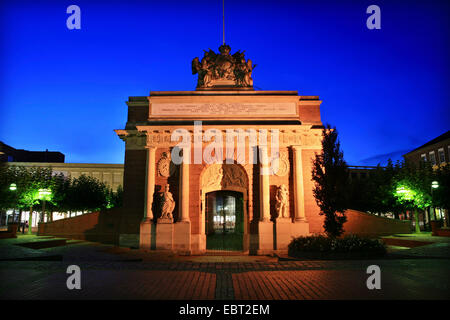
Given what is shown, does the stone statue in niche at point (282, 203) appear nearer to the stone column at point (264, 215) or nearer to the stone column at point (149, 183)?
the stone column at point (264, 215)

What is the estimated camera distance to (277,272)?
399 inches

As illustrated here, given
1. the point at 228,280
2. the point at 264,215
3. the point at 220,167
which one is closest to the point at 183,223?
the point at 220,167

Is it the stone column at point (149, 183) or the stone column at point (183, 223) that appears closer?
the stone column at point (183, 223)

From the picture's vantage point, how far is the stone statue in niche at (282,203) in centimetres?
1828

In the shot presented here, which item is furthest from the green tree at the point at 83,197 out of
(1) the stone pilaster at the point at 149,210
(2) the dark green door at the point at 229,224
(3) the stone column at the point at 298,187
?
(3) the stone column at the point at 298,187

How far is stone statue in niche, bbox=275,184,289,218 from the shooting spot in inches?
720

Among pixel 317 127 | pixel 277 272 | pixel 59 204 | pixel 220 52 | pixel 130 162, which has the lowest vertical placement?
pixel 277 272

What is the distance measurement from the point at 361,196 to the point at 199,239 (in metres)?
23.7

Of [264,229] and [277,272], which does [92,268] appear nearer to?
[277,272]

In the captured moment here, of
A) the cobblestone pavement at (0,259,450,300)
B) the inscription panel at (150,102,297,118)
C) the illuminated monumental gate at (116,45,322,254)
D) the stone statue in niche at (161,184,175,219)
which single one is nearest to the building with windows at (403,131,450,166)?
the inscription panel at (150,102,297,118)

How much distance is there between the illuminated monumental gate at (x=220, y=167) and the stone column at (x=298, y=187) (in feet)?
0.21

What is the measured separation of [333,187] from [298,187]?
3643 millimetres
